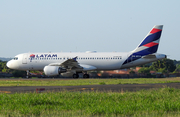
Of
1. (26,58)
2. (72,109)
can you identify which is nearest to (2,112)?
(72,109)

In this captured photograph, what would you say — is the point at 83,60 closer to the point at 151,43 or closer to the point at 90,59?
the point at 90,59

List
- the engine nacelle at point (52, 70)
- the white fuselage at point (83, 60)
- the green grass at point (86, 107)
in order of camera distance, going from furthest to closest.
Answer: the white fuselage at point (83, 60)
the engine nacelle at point (52, 70)
the green grass at point (86, 107)

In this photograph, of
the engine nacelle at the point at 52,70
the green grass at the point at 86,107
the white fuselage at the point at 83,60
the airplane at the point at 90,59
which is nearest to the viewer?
the green grass at the point at 86,107

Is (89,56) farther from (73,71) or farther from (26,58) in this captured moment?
(26,58)

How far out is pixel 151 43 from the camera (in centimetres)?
3994

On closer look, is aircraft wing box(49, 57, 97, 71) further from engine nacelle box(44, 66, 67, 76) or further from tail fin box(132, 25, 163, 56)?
tail fin box(132, 25, 163, 56)

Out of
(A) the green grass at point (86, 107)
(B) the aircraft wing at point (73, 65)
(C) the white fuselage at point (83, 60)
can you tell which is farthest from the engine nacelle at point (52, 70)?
(A) the green grass at point (86, 107)

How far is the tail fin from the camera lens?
3991cm

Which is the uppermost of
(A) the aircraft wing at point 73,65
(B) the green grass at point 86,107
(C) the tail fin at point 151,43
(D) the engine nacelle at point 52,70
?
(C) the tail fin at point 151,43

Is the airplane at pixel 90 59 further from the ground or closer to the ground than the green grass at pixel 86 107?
further from the ground

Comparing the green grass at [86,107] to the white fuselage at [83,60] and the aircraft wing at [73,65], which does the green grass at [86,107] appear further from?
the white fuselage at [83,60]

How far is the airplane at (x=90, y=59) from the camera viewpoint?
130 ft

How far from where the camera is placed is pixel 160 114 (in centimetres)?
1019

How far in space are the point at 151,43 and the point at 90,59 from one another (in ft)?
31.1
